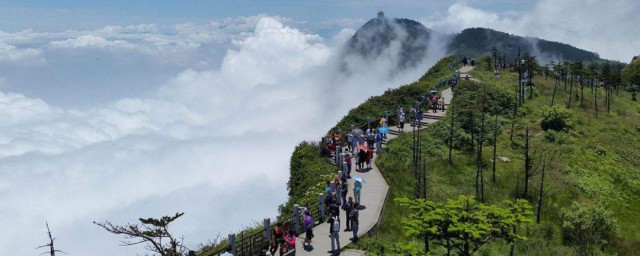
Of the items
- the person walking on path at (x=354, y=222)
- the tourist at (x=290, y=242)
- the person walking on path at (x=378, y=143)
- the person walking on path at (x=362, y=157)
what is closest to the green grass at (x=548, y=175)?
the person walking on path at (x=354, y=222)

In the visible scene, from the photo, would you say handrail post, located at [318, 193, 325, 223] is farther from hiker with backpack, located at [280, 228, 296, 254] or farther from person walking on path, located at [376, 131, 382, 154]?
person walking on path, located at [376, 131, 382, 154]

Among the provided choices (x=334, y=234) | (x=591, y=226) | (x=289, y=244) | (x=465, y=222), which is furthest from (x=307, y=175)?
(x=465, y=222)

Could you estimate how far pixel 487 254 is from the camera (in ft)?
65.2

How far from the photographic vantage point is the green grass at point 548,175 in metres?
22.4

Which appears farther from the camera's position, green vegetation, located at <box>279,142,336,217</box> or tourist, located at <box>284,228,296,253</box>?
green vegetation, located at <box>279,142,336,217</box>

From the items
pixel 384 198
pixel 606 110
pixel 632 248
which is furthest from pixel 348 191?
pixel 606 110

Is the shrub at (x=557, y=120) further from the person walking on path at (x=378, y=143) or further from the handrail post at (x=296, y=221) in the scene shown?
the handrail post at (x=296, y=221)

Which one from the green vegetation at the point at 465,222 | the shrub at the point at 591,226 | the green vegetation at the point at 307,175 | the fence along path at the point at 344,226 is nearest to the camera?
the green vegetation at the point at 465,222

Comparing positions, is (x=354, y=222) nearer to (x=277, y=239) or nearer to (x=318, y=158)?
(x=277, y=239)

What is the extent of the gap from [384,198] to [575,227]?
9.06 meters

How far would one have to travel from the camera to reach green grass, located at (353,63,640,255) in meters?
22.4

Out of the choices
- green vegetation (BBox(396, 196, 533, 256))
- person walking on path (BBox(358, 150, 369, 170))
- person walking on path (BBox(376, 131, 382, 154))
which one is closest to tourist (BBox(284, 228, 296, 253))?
green vegetation (BBox(396, 196, 533, 256))

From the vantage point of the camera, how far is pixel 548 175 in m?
30.6

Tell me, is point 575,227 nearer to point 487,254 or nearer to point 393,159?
point 487,254
